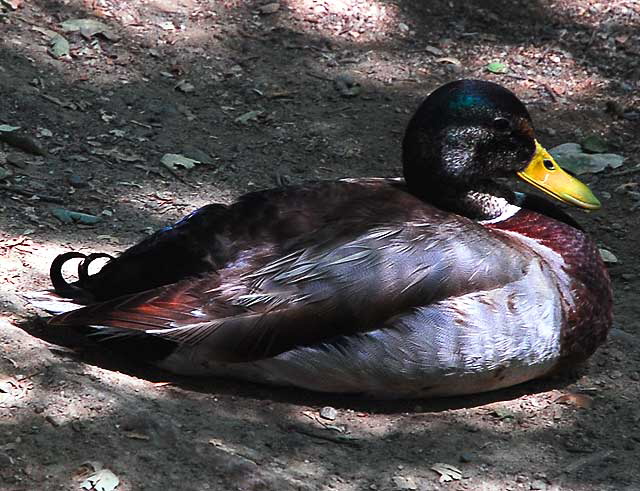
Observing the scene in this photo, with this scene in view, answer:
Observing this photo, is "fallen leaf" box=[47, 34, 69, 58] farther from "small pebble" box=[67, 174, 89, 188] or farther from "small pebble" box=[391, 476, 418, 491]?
"small pebble" box=[391, 476, 418, 491]

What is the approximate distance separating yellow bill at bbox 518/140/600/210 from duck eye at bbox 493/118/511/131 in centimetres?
24

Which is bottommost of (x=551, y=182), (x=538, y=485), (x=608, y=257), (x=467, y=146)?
(x=538, y=485)

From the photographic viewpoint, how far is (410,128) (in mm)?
4844

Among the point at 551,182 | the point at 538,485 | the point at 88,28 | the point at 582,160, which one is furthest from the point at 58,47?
the point at 538,485

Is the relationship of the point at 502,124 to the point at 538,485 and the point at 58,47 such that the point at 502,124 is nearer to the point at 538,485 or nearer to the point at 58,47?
the point at 538,485

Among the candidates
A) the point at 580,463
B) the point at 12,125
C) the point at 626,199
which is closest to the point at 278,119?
the point at 12,125

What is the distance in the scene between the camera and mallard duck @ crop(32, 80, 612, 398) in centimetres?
426

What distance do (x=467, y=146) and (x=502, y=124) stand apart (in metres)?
0.18

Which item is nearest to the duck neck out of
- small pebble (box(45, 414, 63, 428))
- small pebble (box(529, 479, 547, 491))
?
small pebble (box(529, 479, 547, 491))

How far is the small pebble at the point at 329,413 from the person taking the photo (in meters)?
4.32

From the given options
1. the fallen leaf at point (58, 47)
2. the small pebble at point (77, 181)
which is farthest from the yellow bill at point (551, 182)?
the fallen leaf at point (58, 47)

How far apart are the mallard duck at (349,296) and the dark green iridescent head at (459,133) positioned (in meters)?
0.02

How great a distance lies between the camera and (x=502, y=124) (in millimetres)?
4855

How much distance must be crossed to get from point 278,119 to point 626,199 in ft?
6.57
